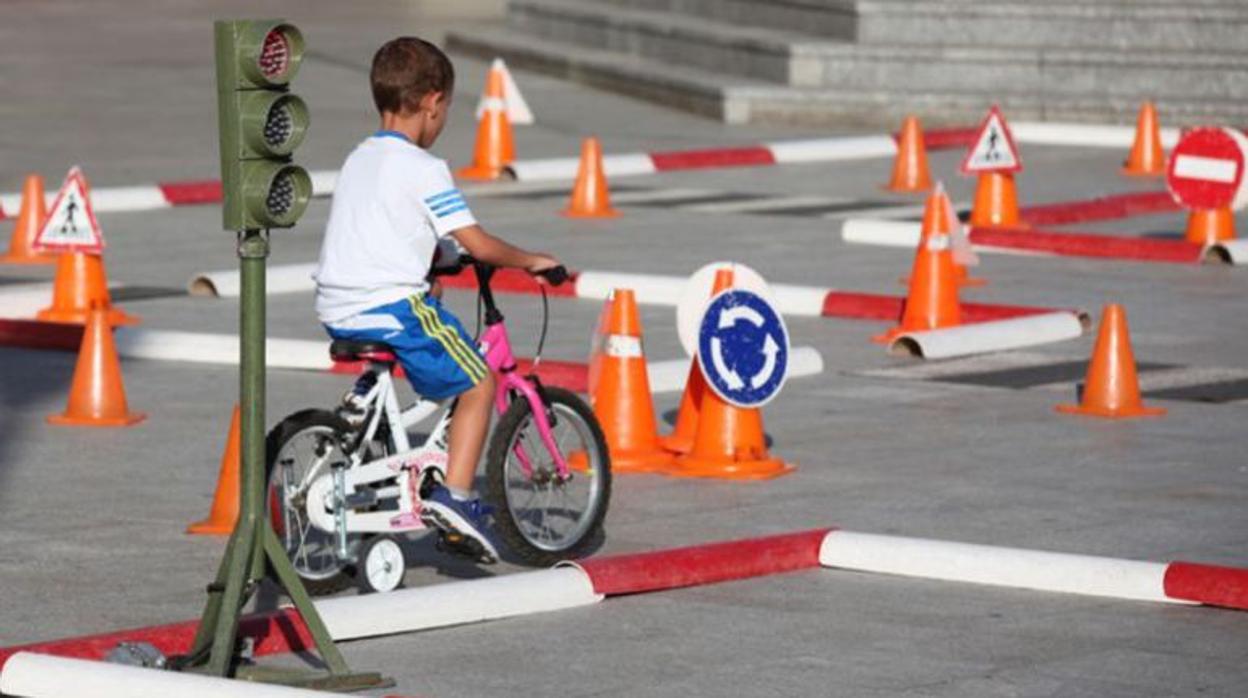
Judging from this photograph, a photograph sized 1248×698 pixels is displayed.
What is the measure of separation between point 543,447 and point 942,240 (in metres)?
5.69

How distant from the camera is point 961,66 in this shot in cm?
2767

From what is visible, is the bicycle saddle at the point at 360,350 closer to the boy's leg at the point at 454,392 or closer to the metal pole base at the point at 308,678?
the boy's leg at the point at 454,392

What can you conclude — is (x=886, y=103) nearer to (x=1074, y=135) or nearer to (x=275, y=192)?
(x=1074, y=135)

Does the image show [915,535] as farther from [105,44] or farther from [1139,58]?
[105,44]

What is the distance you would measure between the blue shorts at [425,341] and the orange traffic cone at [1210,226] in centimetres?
982

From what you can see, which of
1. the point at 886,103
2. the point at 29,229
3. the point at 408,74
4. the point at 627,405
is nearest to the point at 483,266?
the point at 408,74

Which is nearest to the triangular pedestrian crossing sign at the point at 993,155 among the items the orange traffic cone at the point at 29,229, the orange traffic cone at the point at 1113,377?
the orange traffic cone at the point at 29,229

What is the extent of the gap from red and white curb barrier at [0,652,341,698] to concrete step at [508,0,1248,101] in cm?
2043

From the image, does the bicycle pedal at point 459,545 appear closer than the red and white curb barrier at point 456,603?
No

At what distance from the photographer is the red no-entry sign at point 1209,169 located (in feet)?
58.1

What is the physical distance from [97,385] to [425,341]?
3.45 meters

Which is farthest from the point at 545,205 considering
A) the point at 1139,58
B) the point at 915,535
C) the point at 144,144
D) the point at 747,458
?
the point at 915,535

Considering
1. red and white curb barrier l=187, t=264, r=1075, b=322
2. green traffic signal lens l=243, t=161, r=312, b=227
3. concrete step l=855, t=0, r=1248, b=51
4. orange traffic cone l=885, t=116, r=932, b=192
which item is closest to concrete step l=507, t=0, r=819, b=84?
concrete step l=855, t=0, r=1248, b=51

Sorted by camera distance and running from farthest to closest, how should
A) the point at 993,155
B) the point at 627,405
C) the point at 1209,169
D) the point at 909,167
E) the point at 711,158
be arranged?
the point at 711,158 → the point at 909,167 → the point at 993,155 → the point at 1209,169 → the point at 627,405
